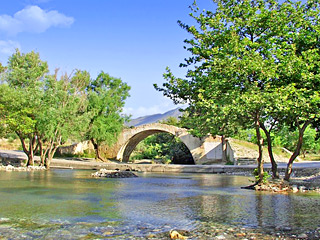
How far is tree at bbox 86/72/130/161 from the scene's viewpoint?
134 feet

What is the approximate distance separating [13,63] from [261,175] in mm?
22419

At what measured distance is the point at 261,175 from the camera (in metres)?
15.9

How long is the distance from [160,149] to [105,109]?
1269cm

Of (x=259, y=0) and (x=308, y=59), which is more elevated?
(x=259, y=0)

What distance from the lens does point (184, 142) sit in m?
41.8

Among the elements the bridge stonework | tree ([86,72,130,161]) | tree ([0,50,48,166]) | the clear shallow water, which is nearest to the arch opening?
the bridge stonework

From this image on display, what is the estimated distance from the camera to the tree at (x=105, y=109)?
1613 inches

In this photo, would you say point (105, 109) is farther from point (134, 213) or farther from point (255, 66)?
point (134, 213)

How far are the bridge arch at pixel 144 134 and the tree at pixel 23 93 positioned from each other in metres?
17.3

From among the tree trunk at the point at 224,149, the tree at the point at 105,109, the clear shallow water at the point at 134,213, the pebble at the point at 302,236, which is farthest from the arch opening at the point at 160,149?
the pebble at the point at 302,236

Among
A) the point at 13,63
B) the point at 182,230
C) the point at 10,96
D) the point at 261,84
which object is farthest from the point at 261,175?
the point at 13,63

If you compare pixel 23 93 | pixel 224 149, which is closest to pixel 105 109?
pixel 224 149

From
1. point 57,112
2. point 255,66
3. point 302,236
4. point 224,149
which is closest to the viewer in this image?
point 302,236

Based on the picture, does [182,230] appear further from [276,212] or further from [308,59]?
[308,59]
